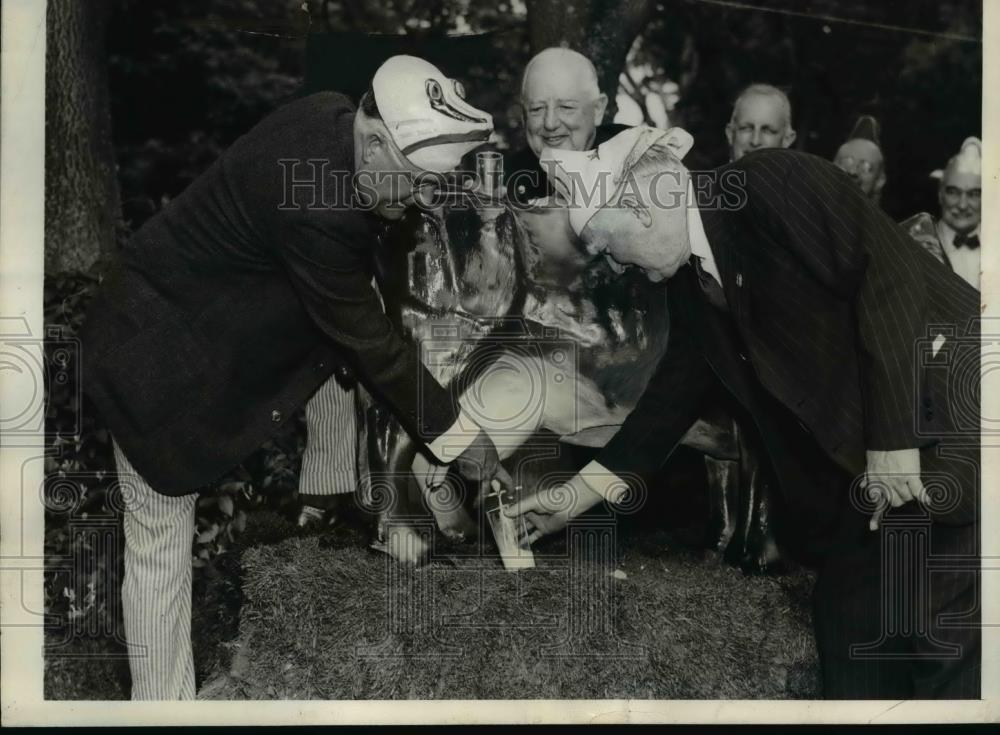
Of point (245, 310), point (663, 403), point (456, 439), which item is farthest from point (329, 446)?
point (663, 403)

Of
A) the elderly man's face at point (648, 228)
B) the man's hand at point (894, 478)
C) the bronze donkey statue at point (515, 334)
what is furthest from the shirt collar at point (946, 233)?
the bronze donkey statue at point (515, 334)

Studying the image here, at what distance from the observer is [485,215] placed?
152 inches

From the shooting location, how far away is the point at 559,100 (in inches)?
152

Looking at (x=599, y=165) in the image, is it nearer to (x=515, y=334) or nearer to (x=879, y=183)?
(x=515, y=334)

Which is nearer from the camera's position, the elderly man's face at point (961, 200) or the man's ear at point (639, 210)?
the man's ear at point (639, 210)

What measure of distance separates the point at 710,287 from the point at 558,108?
2.68 feet

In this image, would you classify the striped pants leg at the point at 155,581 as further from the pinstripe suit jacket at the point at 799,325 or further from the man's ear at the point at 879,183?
the man's ear at the point at 879,183

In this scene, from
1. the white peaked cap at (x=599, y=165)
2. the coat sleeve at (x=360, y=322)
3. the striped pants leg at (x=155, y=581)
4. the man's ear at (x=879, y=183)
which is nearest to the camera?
the coat sleeve at (x=360, y=322)

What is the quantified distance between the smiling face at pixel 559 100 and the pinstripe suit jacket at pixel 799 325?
44 centimetres

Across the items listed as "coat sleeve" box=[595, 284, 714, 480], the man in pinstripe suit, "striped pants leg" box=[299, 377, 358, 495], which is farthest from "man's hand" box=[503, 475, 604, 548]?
"striped pants leg" box=[299, 377, 358, 495]

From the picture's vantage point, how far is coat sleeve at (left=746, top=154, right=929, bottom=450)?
377cm

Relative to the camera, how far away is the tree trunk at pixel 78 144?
12.5 ft

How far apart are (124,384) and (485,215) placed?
134 cm

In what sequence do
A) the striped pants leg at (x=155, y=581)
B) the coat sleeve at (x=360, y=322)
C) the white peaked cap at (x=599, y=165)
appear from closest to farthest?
the coat sleeve at (x=360, y=322) < the striped pants leg at (x=155, y=581) < the white peaked cap at (x=599, y=165)
